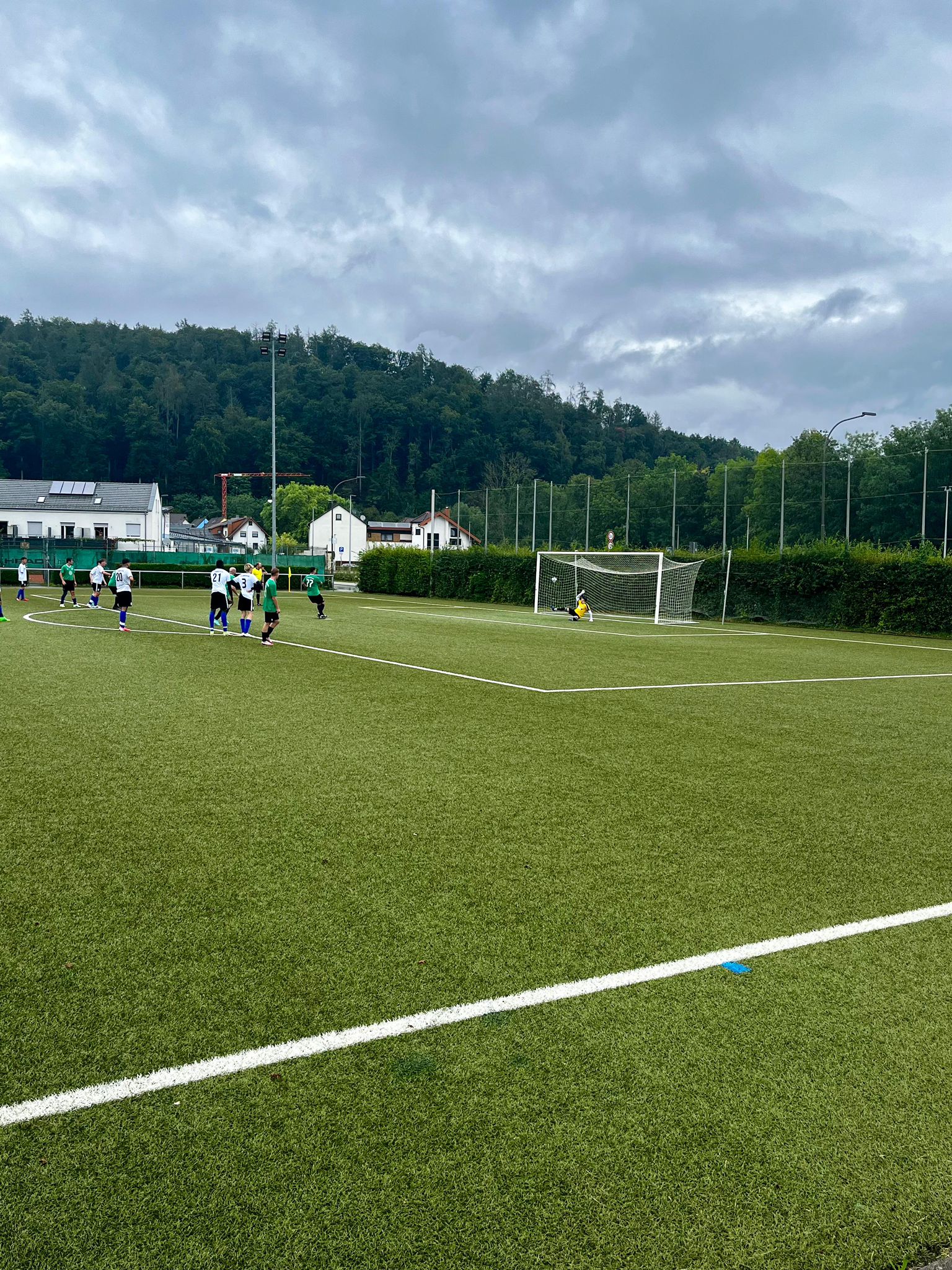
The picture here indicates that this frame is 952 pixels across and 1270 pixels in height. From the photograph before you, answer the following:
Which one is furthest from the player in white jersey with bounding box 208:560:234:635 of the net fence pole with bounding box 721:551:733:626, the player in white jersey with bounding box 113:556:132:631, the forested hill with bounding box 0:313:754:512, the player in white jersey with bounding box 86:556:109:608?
Answer: the forested hill with bounding box 0:313:754:512

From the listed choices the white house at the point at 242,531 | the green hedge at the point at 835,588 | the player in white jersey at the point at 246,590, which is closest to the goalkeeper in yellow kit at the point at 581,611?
the green hedge at the point at 835,588

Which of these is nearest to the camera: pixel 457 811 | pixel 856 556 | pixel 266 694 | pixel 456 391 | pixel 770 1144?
pixel 770 1144

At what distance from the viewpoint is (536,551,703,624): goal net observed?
3444 cm

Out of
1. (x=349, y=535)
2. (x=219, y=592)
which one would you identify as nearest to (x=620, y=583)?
(x=219, y=592)

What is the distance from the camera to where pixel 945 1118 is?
293cm

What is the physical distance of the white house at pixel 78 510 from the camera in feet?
253

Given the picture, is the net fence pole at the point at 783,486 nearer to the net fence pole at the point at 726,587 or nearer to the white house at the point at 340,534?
the net fence pole at the point at 726,587

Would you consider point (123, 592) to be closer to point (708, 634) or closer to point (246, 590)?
point (246, 590)

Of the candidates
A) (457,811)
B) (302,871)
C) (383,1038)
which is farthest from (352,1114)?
(457,811)

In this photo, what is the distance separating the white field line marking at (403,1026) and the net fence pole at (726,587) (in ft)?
93.6

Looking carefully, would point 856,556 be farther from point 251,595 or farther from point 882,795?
point 882,795

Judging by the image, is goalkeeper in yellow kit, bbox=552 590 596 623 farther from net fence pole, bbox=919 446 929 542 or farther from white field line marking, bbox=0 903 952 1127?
white field line marking, bbox=0 903 952 1127

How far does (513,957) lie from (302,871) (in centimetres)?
153

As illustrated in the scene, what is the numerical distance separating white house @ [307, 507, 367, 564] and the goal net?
62697mm
